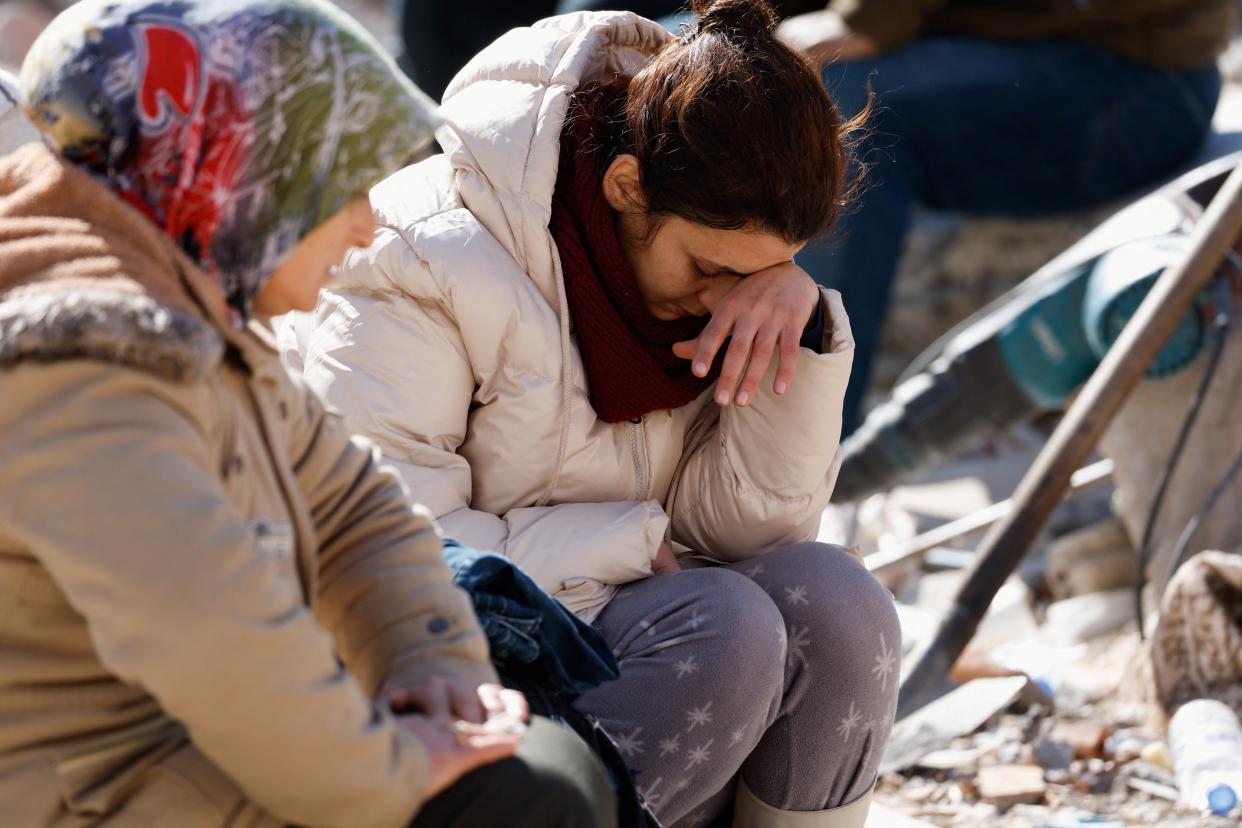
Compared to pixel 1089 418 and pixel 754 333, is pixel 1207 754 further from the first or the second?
pixel 754 333

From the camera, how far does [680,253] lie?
6.57ft

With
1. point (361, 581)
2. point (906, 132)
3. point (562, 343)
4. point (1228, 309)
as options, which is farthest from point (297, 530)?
point (906, 132)

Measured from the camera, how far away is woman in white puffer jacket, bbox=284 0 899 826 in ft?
6.13

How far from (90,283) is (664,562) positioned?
106cm

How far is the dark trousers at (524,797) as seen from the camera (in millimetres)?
1262

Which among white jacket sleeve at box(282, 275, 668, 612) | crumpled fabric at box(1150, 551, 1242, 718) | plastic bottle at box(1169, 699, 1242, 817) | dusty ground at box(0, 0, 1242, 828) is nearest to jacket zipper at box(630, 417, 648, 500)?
white jacket sleeve at box(282, 275, 668, 612)

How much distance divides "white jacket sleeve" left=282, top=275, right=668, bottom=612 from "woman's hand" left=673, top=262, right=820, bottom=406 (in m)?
0.22

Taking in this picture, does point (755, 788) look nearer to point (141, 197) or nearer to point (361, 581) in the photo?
point (361, 581)

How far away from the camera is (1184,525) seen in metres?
3.53

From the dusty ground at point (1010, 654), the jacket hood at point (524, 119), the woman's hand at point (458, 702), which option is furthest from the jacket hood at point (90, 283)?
the dusty ground at point (1010, 654)

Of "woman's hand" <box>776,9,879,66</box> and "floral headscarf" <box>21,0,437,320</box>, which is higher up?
"floral headscarf" <box>21,0,437,320</box>

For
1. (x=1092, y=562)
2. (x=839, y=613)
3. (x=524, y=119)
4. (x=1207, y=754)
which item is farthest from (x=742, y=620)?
(x=1092, y=562)

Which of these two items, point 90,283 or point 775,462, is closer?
point 90,283

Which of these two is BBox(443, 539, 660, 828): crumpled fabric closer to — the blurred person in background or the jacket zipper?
the jacket zipper
